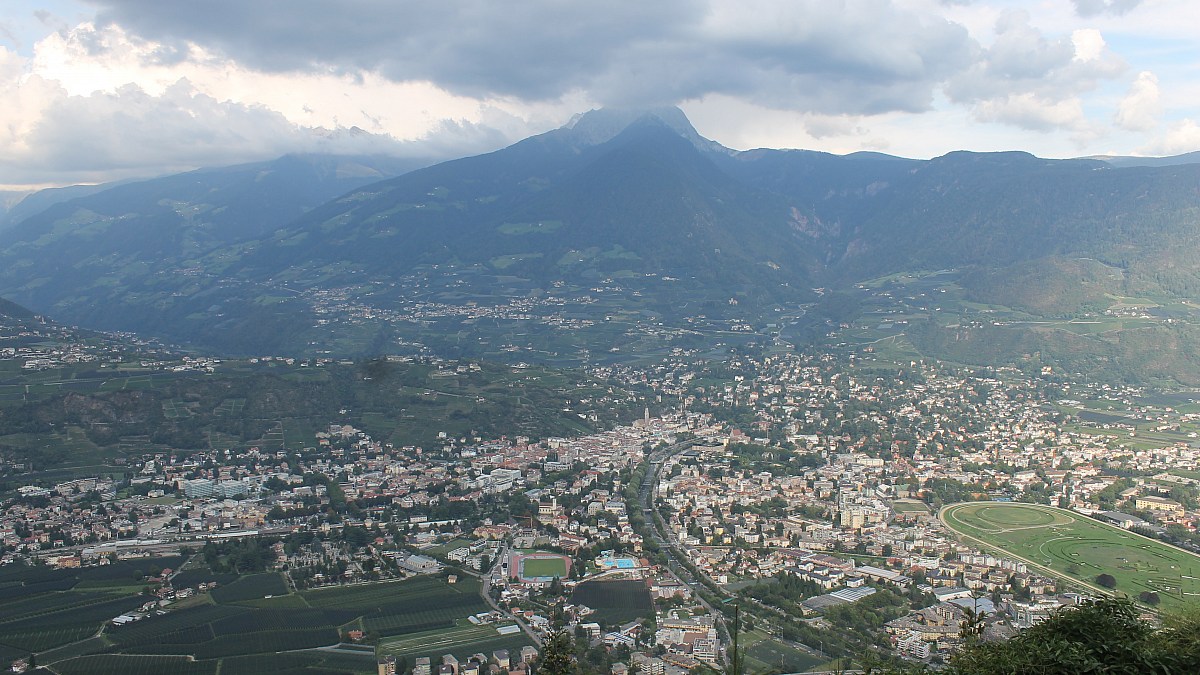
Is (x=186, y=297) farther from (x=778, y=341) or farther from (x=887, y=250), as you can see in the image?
(x=887, y=250)

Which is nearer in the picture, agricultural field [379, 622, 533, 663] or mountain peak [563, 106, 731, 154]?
agricultural field [379, 622, 533, 663]

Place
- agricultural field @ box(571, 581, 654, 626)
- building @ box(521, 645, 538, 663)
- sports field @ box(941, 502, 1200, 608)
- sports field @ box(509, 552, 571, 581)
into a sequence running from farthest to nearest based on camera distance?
sports field @ box(509, 552, 571, 581), sports field @ box(941, 502, 1200, 608), agricultural field @ box(571, 581, 654, 626), building @ box(521, 645, 538, 663)

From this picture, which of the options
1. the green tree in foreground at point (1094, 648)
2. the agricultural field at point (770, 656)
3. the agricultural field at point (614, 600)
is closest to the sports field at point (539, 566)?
the agricultural field at point (614, 600)

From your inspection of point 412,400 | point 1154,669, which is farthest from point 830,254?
point 1154,669

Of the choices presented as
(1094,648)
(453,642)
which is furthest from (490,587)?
(1094,648)

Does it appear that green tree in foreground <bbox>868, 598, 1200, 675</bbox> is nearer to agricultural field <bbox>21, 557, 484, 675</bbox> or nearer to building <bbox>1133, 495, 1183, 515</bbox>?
agricultural field <bbox>21, 557, 484, 675</bbox>

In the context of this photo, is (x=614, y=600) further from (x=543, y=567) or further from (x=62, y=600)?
(x=62, y=600)

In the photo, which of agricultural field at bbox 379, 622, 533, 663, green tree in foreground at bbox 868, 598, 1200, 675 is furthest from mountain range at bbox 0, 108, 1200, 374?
green tree in foreground at bbox 868, 598, 1200, 675

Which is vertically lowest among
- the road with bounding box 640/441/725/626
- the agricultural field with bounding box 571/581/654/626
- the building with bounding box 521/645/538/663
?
the road with bounding box 640/441/725/626
